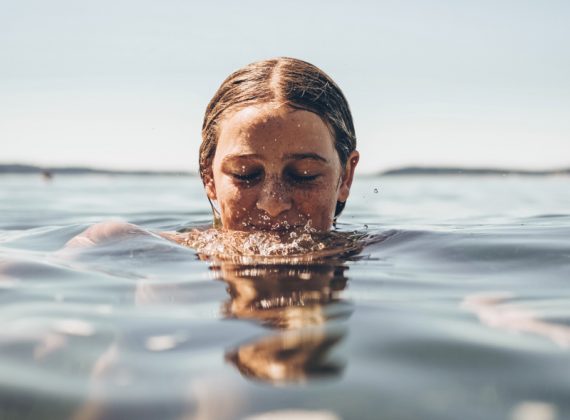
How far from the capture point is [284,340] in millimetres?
1749

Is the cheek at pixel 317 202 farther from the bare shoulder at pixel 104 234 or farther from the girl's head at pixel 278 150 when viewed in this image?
the bare shoulder at pixel 104 234

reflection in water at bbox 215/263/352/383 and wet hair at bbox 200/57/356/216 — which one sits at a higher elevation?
wet hair at bbox 200/57/356/216

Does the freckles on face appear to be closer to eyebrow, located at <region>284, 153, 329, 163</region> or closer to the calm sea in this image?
eyebrow, located at <region>284, 153, 329, 163</region>

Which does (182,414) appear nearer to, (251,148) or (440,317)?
(440,317)

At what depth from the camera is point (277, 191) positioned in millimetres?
3539

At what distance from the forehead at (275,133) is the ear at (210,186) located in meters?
0.39

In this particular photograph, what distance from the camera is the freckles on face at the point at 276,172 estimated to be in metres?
3.61

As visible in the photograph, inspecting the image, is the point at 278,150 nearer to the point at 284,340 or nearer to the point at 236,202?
the point at 236,202

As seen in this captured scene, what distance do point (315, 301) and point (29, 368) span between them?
1.04m

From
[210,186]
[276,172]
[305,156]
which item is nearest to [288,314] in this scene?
[276,172]

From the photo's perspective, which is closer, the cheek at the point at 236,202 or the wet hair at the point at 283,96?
the cheek at the point at 236,202

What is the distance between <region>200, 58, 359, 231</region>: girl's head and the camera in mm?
3627

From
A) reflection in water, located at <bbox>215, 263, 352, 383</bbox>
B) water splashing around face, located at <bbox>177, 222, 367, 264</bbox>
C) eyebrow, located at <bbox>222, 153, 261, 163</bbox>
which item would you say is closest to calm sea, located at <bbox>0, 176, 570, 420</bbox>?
reflection in water, located at <bbox>215, 263, 352, 383</bbox>

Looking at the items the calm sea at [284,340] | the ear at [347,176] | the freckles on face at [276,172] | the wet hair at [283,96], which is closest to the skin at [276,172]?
the freckles on face at [276,172]
